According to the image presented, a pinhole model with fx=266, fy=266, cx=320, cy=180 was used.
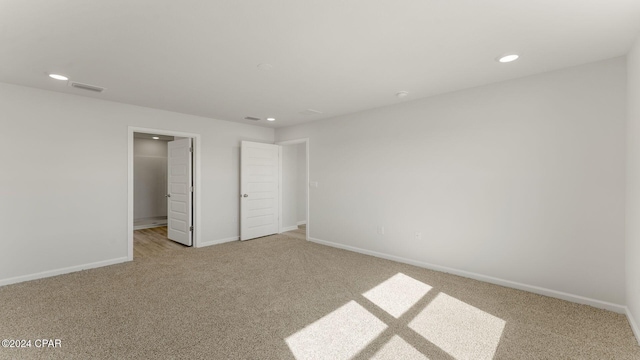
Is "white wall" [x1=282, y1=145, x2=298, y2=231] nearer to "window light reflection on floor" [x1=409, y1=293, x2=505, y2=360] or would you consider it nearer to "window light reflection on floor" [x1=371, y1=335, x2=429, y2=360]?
"window light reflection on floor" [x1=409, y1=293, x2=505, y2=360]

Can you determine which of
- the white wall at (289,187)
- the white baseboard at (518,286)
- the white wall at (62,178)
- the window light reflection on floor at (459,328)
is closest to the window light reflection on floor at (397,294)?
the window light reflection on floor at (459,328)

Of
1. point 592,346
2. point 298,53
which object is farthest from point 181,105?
point 592,346

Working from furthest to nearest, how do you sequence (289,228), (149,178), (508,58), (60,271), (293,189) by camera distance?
(149,178) → (293,189) → (289,228) → (60,271) → (508,58)

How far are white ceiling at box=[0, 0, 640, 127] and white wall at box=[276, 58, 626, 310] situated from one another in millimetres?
319

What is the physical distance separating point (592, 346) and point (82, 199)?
19.2 ft

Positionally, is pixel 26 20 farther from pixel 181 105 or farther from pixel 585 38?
pixel 585 38

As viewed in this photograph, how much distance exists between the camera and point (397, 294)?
298 cm

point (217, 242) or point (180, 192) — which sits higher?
point (180, 192)

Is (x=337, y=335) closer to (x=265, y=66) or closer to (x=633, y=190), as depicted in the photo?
(x=265, y=66)

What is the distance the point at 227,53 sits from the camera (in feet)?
8.19

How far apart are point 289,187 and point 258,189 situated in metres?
1.12

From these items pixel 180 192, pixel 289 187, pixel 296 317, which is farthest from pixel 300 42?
pixel 289 187

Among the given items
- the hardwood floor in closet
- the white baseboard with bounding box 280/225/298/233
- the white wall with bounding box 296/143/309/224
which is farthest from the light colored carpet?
the white wall with bounding box 296/143/309/224

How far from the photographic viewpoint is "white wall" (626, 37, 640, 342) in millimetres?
2158
